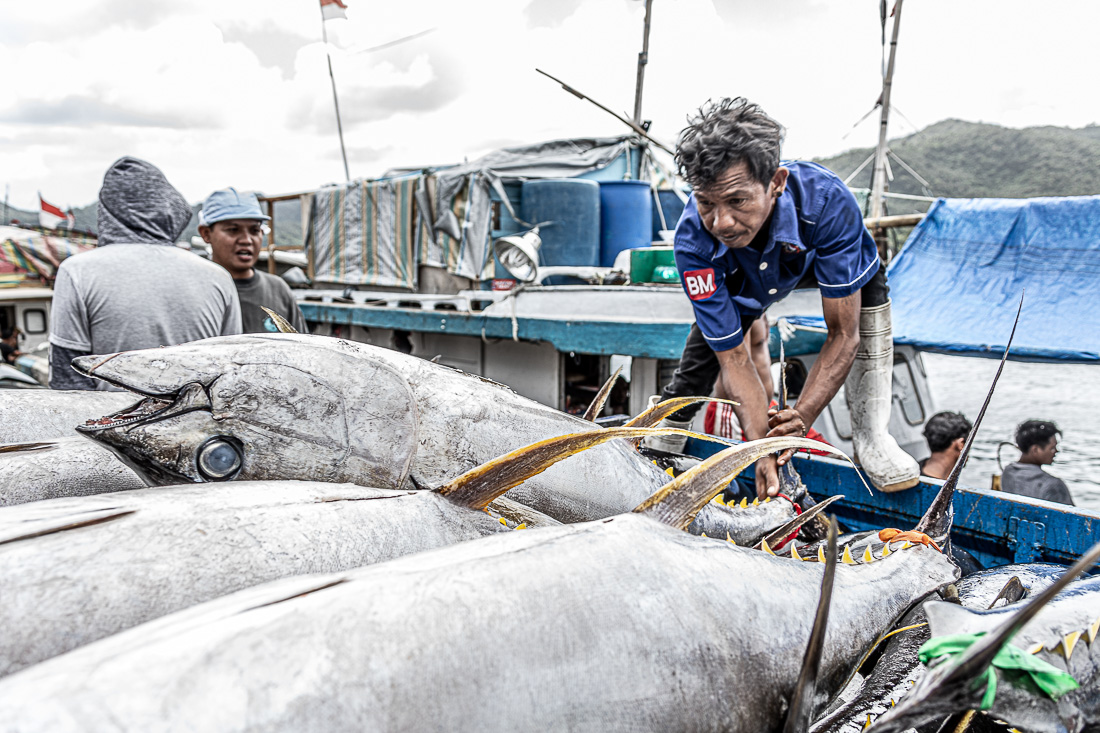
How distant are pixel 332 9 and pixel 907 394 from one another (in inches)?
416

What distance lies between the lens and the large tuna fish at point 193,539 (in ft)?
2.71

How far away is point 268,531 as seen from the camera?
99 cm

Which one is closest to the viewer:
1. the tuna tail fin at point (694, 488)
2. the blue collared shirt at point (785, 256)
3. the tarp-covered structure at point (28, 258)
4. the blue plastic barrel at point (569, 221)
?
the tuna tail fin at point (694, 488)

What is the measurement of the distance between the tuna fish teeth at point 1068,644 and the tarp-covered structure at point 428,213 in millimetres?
6836

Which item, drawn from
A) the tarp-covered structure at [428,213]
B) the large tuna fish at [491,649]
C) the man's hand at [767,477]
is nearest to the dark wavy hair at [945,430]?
the man's hand at [767,477]

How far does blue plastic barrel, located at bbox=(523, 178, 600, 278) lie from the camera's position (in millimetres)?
7027

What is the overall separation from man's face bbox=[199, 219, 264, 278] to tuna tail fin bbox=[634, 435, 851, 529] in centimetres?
278

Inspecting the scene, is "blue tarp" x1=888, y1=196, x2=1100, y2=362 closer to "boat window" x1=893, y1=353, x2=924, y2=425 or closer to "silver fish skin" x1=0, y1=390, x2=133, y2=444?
"boat window" x1=893, y1=353, x2=924, y2=425

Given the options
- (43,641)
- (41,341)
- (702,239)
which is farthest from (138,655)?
(41,341)

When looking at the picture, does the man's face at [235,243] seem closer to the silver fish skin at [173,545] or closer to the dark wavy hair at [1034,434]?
the silver fish skin at [173,545]

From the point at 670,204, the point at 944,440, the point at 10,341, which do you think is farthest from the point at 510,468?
the point at 10,341

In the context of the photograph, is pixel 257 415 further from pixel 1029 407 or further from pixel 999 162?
pixel 999 162

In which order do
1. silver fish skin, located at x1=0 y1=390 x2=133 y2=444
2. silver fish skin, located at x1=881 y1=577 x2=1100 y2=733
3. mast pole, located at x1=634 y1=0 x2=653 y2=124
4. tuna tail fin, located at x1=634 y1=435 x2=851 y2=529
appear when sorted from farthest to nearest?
1. mast pole, located at x1=634 y1=0 x2=653 y2=124
2. silver fish skin, located at x1=0 y1=390 x2=133 y2=444
3. tuna tail fin, located at x1=634 y1=435 x2=851 y2=529
4. silver fish skin, located at x1=881 y1=577 x2=1100 y2=733


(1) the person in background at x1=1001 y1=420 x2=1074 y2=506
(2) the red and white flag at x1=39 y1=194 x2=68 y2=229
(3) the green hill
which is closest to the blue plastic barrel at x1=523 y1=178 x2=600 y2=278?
(1) the person in background at x1=1001 y1=420 x2=1074 y2=506
